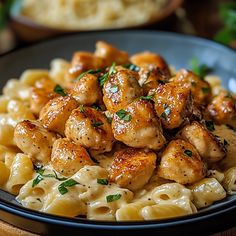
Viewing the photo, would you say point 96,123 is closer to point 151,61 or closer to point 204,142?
point 204,142

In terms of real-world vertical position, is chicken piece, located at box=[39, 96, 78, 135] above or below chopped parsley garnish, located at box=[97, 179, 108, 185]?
above

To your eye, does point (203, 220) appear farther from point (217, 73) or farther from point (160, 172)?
point (217, 73)

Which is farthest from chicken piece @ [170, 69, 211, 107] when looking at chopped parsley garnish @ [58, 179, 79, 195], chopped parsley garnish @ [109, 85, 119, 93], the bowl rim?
the bowl rim

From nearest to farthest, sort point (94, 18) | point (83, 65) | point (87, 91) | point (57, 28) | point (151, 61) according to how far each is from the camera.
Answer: point (87, 91), point (83, 65), point (151, 61), point (57, 28), point (94, 18)

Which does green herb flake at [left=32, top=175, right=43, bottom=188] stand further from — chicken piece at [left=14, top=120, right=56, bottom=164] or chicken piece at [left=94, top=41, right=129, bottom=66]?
chicken piece at [left=94, top=41, right=129, bottom=66]

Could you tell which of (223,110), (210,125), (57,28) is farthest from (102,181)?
(57,28)

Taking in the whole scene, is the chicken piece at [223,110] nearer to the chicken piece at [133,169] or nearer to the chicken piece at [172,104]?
the chicken piece at [172,104]
